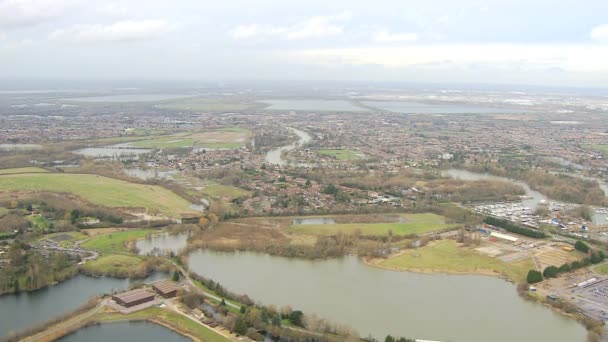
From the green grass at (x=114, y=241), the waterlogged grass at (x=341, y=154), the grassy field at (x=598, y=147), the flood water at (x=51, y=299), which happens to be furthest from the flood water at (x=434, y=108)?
the flood water at (x=51, y=299)

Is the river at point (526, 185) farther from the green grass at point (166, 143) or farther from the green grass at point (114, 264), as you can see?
the green grass at point (166, 143)

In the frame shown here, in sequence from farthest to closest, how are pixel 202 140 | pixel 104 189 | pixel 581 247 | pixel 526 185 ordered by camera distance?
1. pixel 202 140
2. pixel 526 185
3. pixel 104 189
4. pixel 581 247

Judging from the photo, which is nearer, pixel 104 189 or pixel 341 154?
pixel 104 189

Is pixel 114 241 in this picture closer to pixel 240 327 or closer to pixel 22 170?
pixel 240 327

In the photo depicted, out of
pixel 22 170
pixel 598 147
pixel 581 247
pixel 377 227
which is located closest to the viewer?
pixel 581 247

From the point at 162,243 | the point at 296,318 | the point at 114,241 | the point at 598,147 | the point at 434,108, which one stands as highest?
the point at 434,108

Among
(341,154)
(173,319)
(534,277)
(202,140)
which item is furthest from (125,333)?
(202,140)

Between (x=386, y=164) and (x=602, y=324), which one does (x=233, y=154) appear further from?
(x=602, y=324)

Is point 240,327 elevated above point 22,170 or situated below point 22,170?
below
